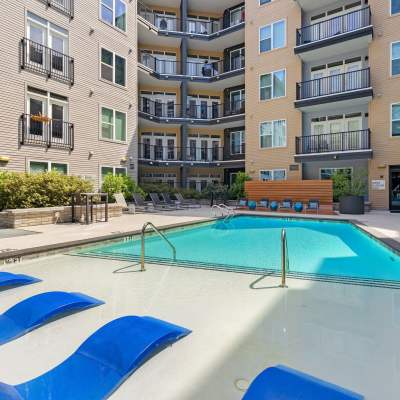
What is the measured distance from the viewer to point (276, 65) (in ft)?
70.6

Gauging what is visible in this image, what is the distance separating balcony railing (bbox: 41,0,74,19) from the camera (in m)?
15.5

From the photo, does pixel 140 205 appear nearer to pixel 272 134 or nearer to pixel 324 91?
pixel 272 134

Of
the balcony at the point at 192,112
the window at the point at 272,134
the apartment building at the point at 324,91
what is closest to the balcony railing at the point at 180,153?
the balcony at the point at 192,112

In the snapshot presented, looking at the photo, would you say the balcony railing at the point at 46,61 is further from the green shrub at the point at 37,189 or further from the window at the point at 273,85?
the window at the point at 273,85

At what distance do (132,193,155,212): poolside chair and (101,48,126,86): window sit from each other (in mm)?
6882

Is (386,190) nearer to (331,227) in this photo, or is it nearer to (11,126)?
(331,227)

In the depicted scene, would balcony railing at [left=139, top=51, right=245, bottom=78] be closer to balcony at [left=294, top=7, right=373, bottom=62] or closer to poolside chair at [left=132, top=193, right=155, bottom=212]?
balcony at [left=294, top=7, right=373, bottom=62]

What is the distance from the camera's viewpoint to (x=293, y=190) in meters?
18.6

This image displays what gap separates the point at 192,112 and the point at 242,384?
2507cm

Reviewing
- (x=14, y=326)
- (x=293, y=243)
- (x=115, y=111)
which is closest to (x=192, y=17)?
(x=115, y=111)

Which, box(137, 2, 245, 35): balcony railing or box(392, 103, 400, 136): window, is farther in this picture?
box(137, 2, 245, 35): balcony railing

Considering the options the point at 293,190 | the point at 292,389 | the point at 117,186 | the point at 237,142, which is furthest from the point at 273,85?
the point at 292,389

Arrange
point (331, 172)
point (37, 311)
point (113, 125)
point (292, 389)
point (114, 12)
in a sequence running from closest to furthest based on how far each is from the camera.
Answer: point (292, 389), point (37, 311), point (113, 125), point (114, 12), point (331, 172)

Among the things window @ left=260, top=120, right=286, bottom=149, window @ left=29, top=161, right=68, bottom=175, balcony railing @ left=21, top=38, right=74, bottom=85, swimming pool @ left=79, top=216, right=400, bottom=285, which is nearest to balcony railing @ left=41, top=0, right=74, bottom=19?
balcony railing @ left=21, top=38, right=74, bottom=85
